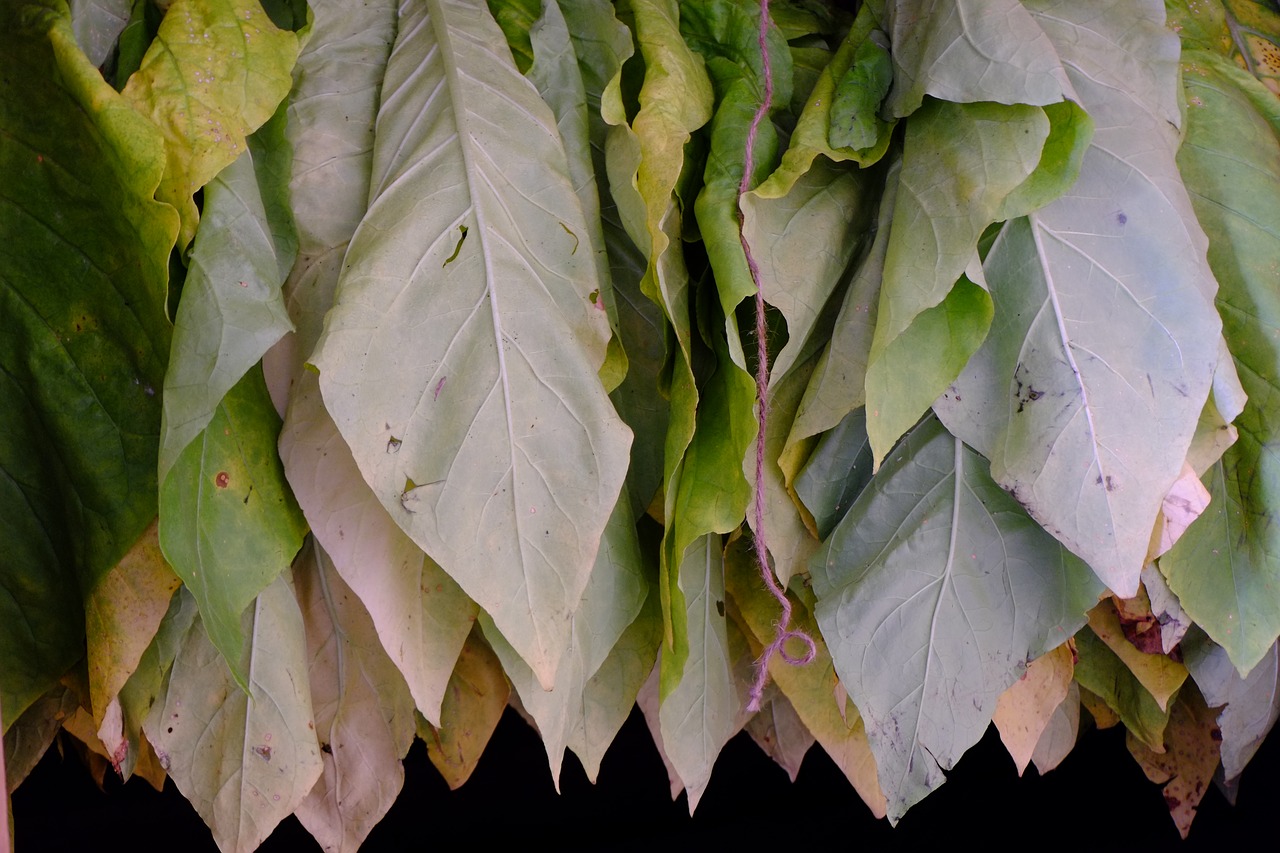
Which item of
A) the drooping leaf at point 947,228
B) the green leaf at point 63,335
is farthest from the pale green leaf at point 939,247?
the green leaf at point 63,335

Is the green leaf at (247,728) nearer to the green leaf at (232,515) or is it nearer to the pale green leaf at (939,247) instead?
the green leaf at (232,515)

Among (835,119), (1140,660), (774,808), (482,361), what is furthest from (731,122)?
(774,808)

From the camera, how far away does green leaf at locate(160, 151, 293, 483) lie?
15.6 inches

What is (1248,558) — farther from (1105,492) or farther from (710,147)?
(710,147)

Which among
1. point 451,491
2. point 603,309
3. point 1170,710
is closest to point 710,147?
point 603,309

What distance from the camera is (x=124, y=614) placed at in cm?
46

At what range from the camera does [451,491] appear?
0.42 metres

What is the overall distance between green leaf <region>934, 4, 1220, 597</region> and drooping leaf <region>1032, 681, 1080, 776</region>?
0.83 ft

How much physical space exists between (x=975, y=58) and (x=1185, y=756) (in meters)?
0.53

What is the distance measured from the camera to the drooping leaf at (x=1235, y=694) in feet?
1.91

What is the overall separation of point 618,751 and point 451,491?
0.61m

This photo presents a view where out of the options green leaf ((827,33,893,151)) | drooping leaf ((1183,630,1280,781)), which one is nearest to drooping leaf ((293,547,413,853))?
green leaf ((827,33,893,151))

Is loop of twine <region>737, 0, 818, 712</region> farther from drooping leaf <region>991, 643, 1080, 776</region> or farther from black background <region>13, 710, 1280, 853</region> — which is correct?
black background <region>13, 710, 1280, 853</region>

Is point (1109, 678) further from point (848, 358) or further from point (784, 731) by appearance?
point (848, 358)
